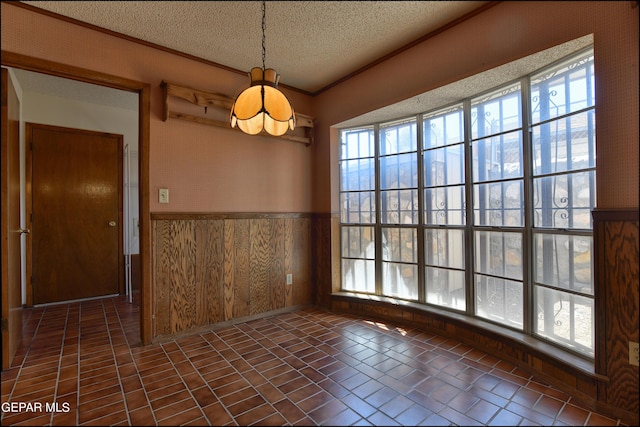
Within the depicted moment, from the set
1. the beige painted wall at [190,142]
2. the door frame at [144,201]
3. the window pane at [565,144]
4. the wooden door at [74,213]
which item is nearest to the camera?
the window pane at [565,144]

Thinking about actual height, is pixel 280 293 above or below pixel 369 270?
below

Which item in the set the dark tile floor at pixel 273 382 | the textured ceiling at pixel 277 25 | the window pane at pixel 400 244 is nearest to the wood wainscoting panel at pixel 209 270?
the dark tile floor at pixel 273 382

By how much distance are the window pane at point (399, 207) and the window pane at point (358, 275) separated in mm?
555

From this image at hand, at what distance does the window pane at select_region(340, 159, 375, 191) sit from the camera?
335 centimetres

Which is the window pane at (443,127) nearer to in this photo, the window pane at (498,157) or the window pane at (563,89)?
the window pane at (498,157)

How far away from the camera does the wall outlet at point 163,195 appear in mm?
2656

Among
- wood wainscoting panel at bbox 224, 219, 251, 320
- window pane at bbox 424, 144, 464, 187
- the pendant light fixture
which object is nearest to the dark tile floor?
wood wainscoting panel at bbox 224, 219, 251, 320

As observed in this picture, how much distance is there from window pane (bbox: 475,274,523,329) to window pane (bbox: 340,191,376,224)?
1227 mm

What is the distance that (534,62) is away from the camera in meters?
2.02

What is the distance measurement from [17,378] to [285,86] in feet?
11.0

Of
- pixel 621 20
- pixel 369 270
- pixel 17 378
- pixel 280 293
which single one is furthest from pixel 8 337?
pixel 621 20

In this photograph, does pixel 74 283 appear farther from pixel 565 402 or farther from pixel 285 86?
pixel 565 402

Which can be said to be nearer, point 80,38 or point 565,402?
Answer: point 565,402

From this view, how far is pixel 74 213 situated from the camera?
3836 millimetres
